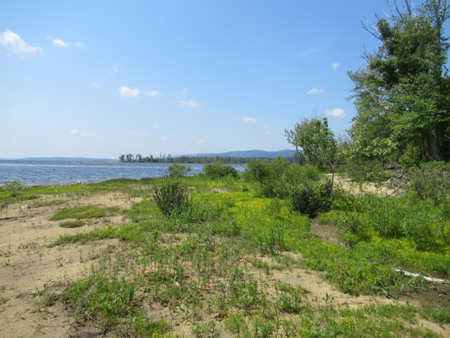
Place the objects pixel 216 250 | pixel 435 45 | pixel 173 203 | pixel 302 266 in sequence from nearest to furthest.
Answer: pixel 302 266 < pixel 216 250 < pixel 173 203 < pixel 435 45

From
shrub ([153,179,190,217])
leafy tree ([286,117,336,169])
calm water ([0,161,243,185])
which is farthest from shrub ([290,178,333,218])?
calm water ([0,161,243,185])

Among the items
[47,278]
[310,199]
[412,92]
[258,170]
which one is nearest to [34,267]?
[47,278]

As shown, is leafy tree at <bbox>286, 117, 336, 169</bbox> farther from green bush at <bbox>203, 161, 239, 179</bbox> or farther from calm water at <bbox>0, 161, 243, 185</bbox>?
green bush at <bbox>203, 161, 239, 179</bbox>

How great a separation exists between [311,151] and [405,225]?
16.6 ft

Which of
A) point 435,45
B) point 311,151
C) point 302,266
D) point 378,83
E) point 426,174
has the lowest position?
point 302,266

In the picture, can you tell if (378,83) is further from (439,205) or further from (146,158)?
(146,158)

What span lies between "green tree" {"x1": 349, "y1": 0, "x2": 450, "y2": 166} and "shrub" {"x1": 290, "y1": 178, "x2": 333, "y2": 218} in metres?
8.02

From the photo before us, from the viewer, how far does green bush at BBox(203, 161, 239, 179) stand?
29981 millimetres

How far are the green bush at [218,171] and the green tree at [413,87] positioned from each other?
1294 cm

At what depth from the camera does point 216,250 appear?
21.4 feet

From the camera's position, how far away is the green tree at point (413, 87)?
18861 mm

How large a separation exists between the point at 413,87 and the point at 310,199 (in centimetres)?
1666

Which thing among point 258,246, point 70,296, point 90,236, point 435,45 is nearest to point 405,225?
point 258,246

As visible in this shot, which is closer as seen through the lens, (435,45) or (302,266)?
(302,266)
